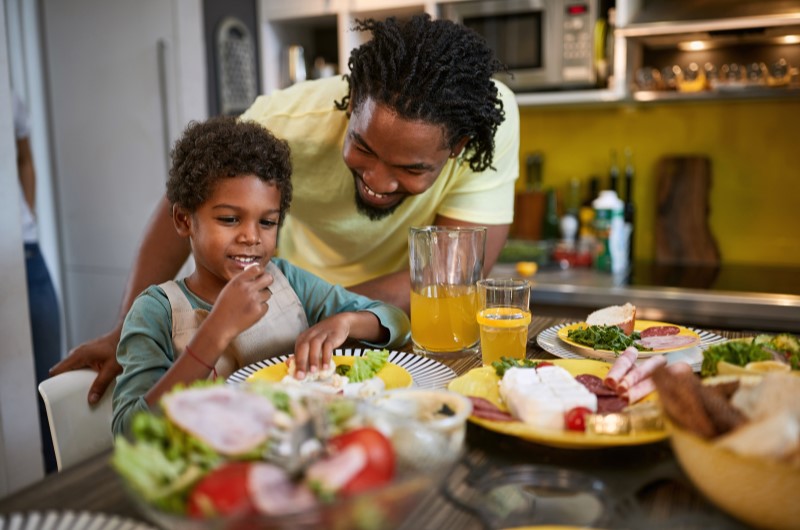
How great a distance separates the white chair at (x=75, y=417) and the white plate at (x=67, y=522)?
0.50 meters

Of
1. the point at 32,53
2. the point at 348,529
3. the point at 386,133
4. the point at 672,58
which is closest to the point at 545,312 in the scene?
the point at 672,58

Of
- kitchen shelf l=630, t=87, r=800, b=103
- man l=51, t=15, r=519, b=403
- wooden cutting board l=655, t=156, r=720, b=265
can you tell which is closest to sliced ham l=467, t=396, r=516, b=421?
man l=51, t=15, r=519, b=403

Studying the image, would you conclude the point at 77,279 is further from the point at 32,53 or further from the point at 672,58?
the point at 672,58

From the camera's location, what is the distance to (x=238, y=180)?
1237 mm

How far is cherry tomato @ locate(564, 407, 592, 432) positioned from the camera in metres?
0.81

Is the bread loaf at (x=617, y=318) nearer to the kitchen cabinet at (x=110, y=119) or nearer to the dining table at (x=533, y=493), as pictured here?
the dining table at (x=533, y=493)

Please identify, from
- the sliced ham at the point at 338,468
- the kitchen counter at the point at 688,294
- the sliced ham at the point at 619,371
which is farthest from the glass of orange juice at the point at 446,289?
the kitchen counter at the point at 688,294

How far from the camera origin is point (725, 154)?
2797 mm

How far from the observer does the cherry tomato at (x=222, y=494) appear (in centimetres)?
55

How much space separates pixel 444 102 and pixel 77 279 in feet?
8.21

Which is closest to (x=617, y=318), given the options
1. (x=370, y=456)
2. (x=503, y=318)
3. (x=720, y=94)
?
(x=503, y=318)

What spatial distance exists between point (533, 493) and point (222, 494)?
322mm

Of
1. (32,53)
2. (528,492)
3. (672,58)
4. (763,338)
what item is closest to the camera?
(528,492)

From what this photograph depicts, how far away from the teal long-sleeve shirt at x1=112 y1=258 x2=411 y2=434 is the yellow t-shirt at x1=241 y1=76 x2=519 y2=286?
0.36m
